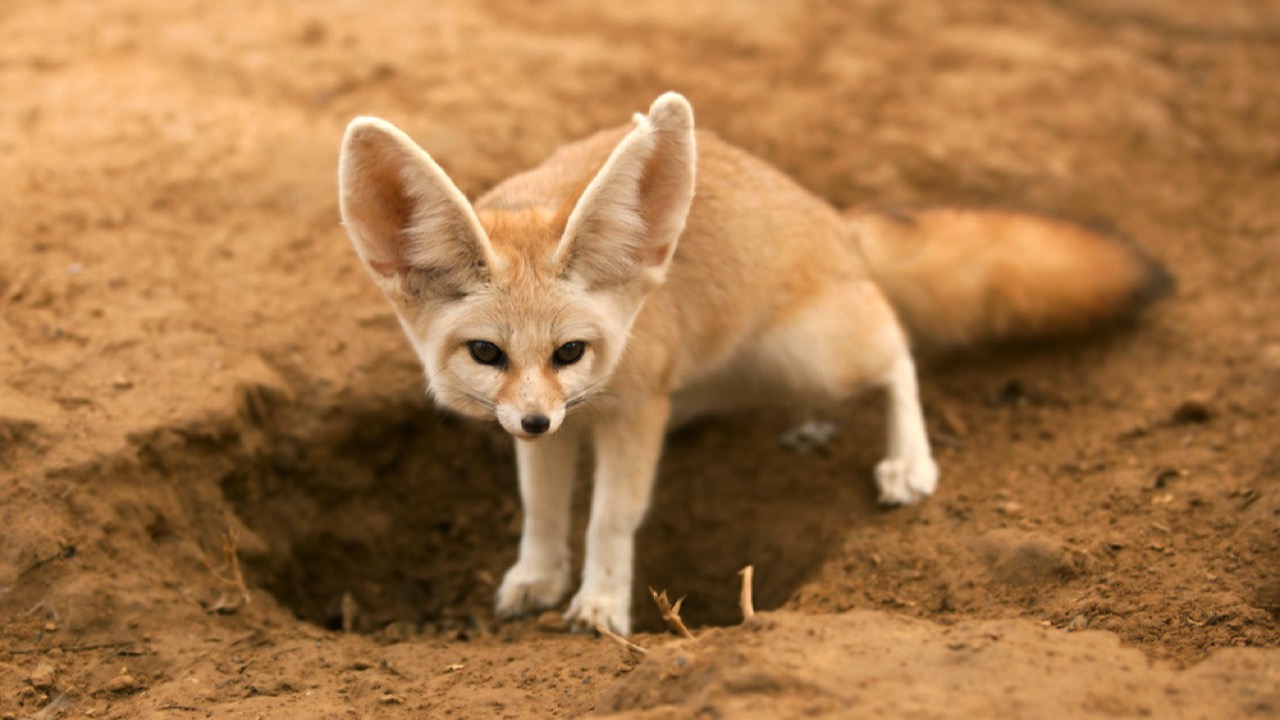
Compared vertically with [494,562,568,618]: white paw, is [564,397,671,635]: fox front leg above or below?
above

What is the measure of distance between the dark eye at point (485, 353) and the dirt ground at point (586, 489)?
85cm

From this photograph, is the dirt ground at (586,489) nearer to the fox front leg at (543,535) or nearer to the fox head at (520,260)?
the fox front leg at (543,535)

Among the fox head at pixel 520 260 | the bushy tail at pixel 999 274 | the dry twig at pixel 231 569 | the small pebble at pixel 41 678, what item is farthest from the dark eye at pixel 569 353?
the bushy tail at pixel 999 274

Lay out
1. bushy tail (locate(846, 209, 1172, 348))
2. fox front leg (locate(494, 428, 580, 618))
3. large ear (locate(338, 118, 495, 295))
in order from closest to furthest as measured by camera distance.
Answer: large ear (locate(338, 118, 495, 295))
fox front leg (locate(494, 428, 580, 618))
bushy tail (locate(846, 209, 1172, 348))

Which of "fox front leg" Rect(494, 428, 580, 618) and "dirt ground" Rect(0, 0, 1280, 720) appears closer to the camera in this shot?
"dirt ground" Rect(0, 0, 1280, 720)

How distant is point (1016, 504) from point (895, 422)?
639 mm

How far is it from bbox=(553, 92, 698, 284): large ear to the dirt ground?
42.1 inches

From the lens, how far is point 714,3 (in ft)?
23.5

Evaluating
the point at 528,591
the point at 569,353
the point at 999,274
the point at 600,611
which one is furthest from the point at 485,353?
the point at 999,274

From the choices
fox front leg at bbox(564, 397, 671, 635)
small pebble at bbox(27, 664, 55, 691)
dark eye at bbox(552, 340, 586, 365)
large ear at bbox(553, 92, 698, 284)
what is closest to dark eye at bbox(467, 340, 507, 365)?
dark eye at bbox(552, 340, 586, 365)

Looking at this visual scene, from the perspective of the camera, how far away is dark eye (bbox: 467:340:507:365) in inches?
129

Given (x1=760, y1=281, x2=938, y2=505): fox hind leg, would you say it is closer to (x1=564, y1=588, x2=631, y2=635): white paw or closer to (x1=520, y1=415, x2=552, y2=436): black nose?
(x1=564, y1=588, x2=631, y2=635): white paw

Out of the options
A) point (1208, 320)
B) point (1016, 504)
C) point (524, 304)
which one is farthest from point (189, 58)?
point (1208, 320)

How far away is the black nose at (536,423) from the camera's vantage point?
3.11 m
